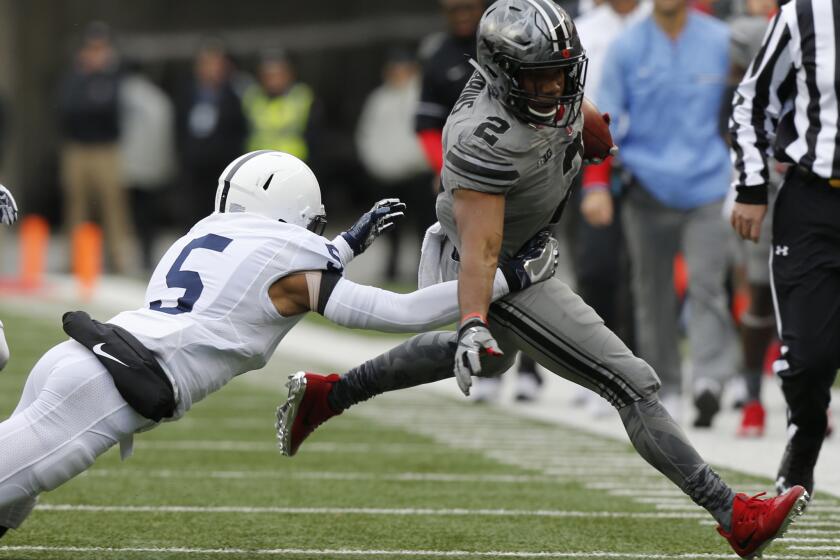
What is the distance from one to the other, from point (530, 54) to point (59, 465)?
1.72 m

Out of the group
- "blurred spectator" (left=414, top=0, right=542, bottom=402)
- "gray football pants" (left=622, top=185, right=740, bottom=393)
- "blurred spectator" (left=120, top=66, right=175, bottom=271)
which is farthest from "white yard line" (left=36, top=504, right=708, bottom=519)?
"blurred spectator" (left=120, top=66, right=175, bottom=271)

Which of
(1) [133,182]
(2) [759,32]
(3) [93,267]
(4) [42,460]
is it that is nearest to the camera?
(4) [42,460]

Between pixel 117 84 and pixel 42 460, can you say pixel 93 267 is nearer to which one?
pixel 117 84

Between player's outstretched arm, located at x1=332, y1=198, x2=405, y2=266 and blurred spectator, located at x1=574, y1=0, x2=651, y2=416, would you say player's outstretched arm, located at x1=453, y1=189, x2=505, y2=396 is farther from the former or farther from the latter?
blurred spectator, located at x1=574, y1=0, x2=651, y2=416

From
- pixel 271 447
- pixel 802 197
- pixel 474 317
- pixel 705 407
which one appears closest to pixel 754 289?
pixel 705 407

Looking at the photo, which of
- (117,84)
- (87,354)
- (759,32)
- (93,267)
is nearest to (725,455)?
(759,32)

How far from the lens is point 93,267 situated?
16047mm

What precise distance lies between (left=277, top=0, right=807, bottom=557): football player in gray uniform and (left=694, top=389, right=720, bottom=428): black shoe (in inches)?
119

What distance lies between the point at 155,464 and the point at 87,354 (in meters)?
2.60

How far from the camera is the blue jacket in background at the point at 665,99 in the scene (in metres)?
8.62

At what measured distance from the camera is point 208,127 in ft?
55.4

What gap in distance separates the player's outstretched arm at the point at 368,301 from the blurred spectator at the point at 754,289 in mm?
3406

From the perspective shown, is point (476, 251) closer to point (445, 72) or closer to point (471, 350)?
point (471, 350)

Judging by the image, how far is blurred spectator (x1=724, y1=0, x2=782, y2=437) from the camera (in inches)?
331
